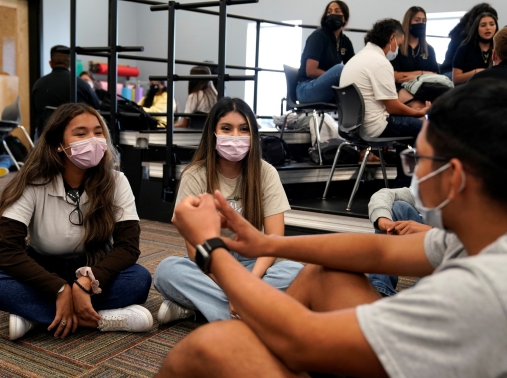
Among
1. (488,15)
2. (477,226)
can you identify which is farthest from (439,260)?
(488,15)

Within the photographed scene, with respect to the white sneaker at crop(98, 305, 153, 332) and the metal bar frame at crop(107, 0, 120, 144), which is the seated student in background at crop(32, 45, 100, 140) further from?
the white sneaker at crop(98, 305, 153, 332)

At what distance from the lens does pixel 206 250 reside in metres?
1.04

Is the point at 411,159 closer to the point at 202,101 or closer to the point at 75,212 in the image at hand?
the point at 75,212

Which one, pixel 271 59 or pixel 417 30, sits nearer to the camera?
pixel 417 30

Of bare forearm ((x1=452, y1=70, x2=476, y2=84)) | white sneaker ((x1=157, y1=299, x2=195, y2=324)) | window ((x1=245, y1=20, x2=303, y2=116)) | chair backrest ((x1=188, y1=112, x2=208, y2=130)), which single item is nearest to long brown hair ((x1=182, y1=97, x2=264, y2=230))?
white sneaker ((x1=157, y1=299, x2=195, y2=324))

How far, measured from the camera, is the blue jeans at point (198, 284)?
205cm

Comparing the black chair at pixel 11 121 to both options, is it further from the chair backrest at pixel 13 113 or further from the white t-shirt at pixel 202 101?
the white t-shirt at pixel 202 101

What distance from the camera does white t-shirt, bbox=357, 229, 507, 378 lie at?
756 mm

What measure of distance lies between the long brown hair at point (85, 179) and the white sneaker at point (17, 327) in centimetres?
30

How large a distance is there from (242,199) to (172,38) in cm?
175

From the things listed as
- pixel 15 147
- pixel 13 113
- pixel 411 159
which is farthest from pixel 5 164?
pixel 411 159

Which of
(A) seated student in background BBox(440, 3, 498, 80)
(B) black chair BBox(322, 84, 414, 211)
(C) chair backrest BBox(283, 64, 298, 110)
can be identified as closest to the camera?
(B) black chair BBox(322, 84, 414, 211)

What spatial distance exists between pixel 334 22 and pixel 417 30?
561 mm

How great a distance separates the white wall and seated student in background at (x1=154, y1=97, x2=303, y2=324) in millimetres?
5351
